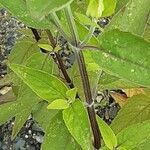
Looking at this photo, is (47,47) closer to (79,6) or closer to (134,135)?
(79,6)

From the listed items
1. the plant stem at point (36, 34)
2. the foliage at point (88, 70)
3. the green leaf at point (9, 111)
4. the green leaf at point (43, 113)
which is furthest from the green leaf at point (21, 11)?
the green leaf at point (43, 113)

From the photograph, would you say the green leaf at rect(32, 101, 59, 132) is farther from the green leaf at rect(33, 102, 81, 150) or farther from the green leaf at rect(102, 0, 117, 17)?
the green leaf at rect(102, 0, 117, 17)

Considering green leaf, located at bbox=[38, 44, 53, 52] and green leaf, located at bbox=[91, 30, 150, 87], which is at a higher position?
green leaf, located at bbox=[91, 30, 150, 87]

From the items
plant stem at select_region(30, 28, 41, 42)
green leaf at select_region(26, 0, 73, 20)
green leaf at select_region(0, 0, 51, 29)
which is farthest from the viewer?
plant stem at select_region(30, 28, 41, 42)

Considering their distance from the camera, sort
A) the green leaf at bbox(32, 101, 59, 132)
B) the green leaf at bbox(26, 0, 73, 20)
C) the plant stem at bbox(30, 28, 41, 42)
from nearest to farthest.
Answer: the green leaf at bbox(26, 0, 73, 20) < the plant stem at bbox(30, 28, 41, 42) < the green leaf at bbox(32, 101, 59, 132)

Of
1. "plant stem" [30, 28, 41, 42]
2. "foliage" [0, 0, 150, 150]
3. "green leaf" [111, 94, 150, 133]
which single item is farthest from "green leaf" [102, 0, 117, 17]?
"plant stem" [30, 28, 41, 42]

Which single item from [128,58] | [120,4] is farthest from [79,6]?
[128,58]

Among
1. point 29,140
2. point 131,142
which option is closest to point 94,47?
point 131,142

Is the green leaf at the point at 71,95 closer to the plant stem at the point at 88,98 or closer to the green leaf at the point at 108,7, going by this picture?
the plant stem at the point at 88,98

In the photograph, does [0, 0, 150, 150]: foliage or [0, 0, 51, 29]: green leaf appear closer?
[0, 0, 150, 150]: foliage
